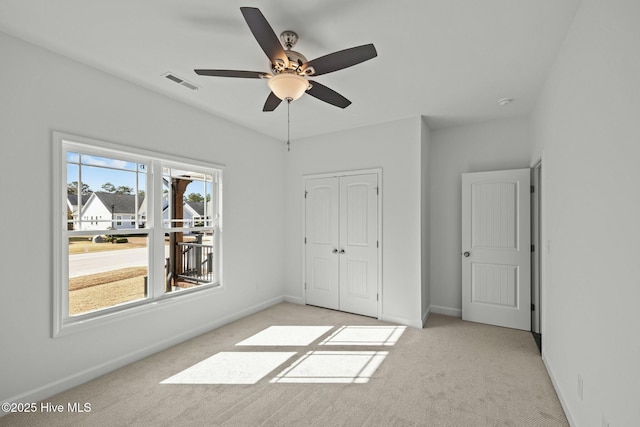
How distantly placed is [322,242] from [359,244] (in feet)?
2.14

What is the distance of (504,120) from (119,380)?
209 inches

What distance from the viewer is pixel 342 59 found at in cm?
191

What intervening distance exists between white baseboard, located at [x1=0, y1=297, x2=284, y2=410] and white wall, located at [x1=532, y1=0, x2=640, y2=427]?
3579 millimetres

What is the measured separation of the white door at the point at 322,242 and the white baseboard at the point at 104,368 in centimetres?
137

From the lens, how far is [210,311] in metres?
3.77

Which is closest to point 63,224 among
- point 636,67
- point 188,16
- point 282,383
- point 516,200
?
point 188,16

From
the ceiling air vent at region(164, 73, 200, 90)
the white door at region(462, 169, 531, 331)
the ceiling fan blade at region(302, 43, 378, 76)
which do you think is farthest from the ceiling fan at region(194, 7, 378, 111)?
the white door at region(462, 169, 531, 331)

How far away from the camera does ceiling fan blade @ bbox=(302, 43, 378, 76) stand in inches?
69.9

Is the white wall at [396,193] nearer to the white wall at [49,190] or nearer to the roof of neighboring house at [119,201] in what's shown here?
the white wall at [49,190]

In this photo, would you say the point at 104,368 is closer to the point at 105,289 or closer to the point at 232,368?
the point at 105,289

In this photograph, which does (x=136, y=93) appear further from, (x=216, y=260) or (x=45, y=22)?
(x=216, y=260)

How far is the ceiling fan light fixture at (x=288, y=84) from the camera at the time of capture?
6.77ft

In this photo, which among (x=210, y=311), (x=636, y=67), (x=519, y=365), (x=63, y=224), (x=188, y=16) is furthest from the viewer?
(x=210, y=311)

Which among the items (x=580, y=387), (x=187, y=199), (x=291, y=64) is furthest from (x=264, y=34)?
(x=580, y=387)
